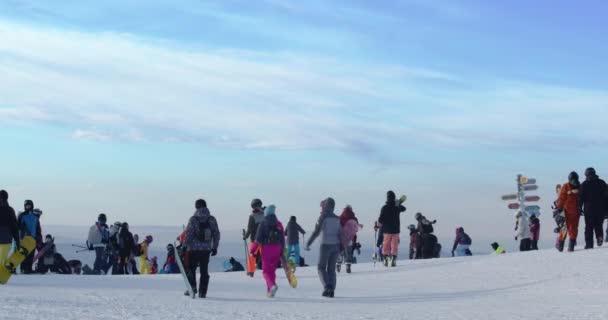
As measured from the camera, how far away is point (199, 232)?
16609 millimetres

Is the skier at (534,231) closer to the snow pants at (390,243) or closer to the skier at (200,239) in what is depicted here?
the snow pants at (390,243)

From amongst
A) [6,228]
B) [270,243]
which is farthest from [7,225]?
[270,243]

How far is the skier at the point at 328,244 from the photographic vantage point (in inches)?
683

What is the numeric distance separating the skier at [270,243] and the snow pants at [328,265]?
2.50ft

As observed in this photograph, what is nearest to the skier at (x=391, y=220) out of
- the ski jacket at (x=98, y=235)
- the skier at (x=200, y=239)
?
the ski jacket at (x=98, y=235)

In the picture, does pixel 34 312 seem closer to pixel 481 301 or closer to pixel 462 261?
pixel 481 301

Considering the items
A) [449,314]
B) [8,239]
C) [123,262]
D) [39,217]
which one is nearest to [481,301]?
[449,314]

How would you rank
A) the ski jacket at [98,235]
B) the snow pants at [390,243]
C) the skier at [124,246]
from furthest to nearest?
the skier at [124,246], the ski jacket at [98,235], the snow pants at [390,243]

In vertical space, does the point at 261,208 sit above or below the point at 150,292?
above

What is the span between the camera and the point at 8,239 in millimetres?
19047

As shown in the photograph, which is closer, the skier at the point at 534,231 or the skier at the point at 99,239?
the skier at the point at 99,239

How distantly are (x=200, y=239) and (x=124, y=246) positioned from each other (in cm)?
1176

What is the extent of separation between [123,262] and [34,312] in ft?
49.7

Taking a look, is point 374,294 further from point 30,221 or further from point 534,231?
point 534,231
